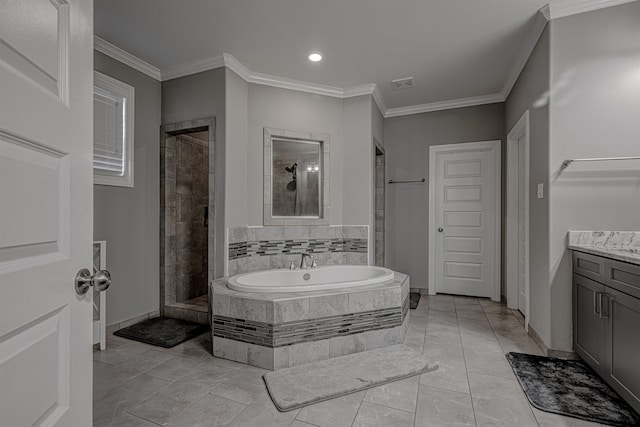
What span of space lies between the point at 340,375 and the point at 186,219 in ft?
8.37

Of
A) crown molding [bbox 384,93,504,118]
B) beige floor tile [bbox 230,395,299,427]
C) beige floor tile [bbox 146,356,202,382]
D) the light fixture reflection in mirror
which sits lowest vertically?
beige floor tile [bbox 146,356,202,382]

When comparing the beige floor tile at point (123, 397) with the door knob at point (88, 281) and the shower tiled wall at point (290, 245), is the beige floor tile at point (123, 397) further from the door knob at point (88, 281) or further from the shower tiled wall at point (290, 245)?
the door knob at point (88, 281)

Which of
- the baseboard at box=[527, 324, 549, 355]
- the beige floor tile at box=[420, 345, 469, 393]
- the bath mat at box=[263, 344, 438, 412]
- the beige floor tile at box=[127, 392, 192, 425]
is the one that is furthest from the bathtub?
the baseboard at box=[527, 324, 549, 355]

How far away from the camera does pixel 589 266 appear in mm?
2115

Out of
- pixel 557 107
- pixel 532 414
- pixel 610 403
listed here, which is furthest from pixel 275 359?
pixel 557 107

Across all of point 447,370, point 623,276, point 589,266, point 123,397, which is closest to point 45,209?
point 123,397

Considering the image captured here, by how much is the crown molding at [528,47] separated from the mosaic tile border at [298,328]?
2.51 m

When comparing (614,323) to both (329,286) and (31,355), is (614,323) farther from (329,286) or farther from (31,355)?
(31,355)

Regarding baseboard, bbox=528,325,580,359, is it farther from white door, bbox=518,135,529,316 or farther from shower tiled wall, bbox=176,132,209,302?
shower tiled wall, bbox=176,132,209,302

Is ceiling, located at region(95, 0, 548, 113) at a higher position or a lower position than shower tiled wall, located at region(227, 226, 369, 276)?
higher

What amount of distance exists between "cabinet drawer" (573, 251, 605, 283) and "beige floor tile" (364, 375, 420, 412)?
1.30 m

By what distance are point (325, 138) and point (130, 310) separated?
2.70 meters

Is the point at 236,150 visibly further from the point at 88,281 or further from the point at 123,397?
the point at 88,281

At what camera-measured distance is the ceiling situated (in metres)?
2.40
